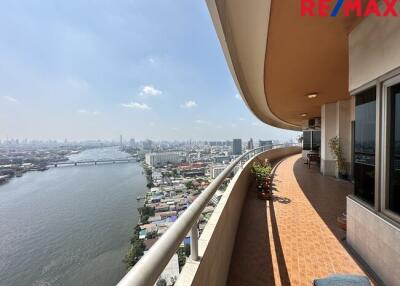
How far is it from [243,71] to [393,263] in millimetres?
4789

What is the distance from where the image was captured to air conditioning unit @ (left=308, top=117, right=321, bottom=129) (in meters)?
13.4

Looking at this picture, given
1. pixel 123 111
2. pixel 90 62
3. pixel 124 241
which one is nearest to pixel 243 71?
pixel 124 241

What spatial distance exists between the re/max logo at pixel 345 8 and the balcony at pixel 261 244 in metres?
2.46

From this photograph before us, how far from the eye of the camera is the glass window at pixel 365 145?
9.30 feet

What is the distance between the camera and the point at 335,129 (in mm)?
8656

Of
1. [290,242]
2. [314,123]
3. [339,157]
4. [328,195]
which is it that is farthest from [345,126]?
[314,123]

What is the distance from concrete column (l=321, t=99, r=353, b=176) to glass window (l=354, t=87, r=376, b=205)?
215 inches

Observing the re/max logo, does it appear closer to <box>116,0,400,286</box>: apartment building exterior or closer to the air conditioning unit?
<box>116,0,400,286</box>: apartment building exterior

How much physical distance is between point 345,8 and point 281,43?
999mm

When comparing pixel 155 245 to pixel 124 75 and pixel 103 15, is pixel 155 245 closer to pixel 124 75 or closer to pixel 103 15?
pixel 103 15

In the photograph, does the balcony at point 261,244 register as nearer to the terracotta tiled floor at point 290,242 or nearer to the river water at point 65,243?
the terracotta tiled floor at point 290,242

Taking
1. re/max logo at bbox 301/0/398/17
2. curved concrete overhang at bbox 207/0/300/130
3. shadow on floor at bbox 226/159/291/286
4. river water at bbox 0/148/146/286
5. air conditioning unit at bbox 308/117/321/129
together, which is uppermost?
curved concrete overhang at bbox 207/0/300/130

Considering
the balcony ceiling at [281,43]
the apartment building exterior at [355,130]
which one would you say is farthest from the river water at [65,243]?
the balcony ceiling at [281,43]

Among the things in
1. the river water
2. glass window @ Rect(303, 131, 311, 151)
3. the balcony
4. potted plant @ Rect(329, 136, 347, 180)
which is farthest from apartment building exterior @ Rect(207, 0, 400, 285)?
glass window @ Rect(303, 131, 311, 151)
